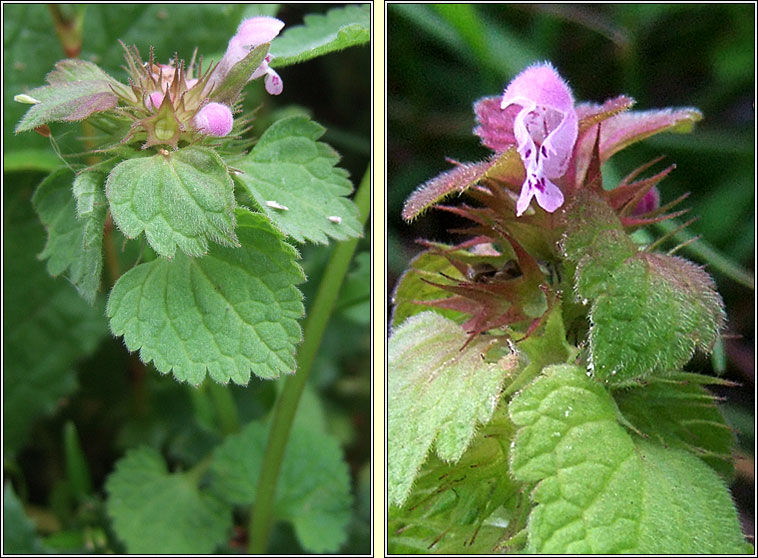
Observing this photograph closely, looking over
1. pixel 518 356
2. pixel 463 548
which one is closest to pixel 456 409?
pixel 518 356

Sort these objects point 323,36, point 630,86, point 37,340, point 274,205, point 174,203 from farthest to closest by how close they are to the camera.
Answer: point 630,86
point 37,340
point 323,36
point 274,205
point 174,203

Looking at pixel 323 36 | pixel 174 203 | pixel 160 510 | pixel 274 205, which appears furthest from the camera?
pixel 160 510

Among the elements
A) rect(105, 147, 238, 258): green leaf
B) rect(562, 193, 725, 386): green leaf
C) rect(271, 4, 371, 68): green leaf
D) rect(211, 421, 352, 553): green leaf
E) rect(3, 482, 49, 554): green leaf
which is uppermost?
rect(271, 4, 371, 68): green leaf

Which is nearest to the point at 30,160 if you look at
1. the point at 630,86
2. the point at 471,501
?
the point at 471,501

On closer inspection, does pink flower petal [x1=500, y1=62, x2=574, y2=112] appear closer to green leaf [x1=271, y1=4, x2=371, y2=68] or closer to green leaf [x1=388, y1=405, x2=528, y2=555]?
green leaf [x1=271, y1=4, x2=371, y2=68]

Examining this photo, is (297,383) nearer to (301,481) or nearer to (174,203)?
(301,481)

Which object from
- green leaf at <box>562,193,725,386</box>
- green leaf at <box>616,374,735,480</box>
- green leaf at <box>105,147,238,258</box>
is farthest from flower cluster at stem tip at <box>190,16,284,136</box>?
green leaf at <box>616,374,735,480</box>

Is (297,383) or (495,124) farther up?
(495,124)
